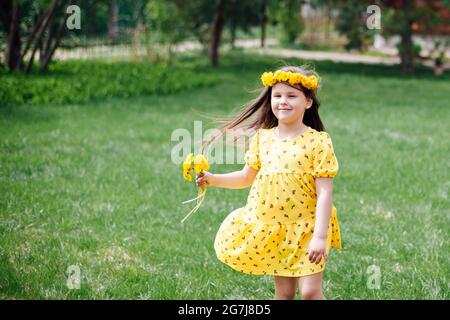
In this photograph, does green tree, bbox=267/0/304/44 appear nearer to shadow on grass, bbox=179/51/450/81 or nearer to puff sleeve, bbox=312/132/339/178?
shadow on grass, bbox=179/51/450/81

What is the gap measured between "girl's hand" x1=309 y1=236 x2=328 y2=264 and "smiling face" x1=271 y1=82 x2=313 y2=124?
586 mm

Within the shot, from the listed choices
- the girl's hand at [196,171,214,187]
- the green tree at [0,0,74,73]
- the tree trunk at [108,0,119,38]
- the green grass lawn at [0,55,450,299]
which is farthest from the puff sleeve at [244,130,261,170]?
the tree trunk at [108,0,119,38]

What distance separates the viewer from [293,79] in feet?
10.6

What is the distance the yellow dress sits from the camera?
3.15 m

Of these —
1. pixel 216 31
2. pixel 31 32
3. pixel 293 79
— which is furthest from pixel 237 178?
pixel 216 31

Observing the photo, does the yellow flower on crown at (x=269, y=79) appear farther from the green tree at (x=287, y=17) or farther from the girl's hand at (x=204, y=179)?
the green tree at (x=287, y=17)

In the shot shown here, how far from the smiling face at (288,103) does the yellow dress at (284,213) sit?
0.10m

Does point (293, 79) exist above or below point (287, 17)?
above

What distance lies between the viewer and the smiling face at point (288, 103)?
10.6 feet

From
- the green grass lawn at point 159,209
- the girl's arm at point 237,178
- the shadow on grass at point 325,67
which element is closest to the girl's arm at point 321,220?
the girl's arm at point 237,178

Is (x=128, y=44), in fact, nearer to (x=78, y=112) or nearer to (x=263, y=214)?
(x=78, y=112)

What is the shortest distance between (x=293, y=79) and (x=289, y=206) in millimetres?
584

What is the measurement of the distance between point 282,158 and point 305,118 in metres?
0.33

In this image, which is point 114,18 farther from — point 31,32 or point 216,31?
point 31,32
